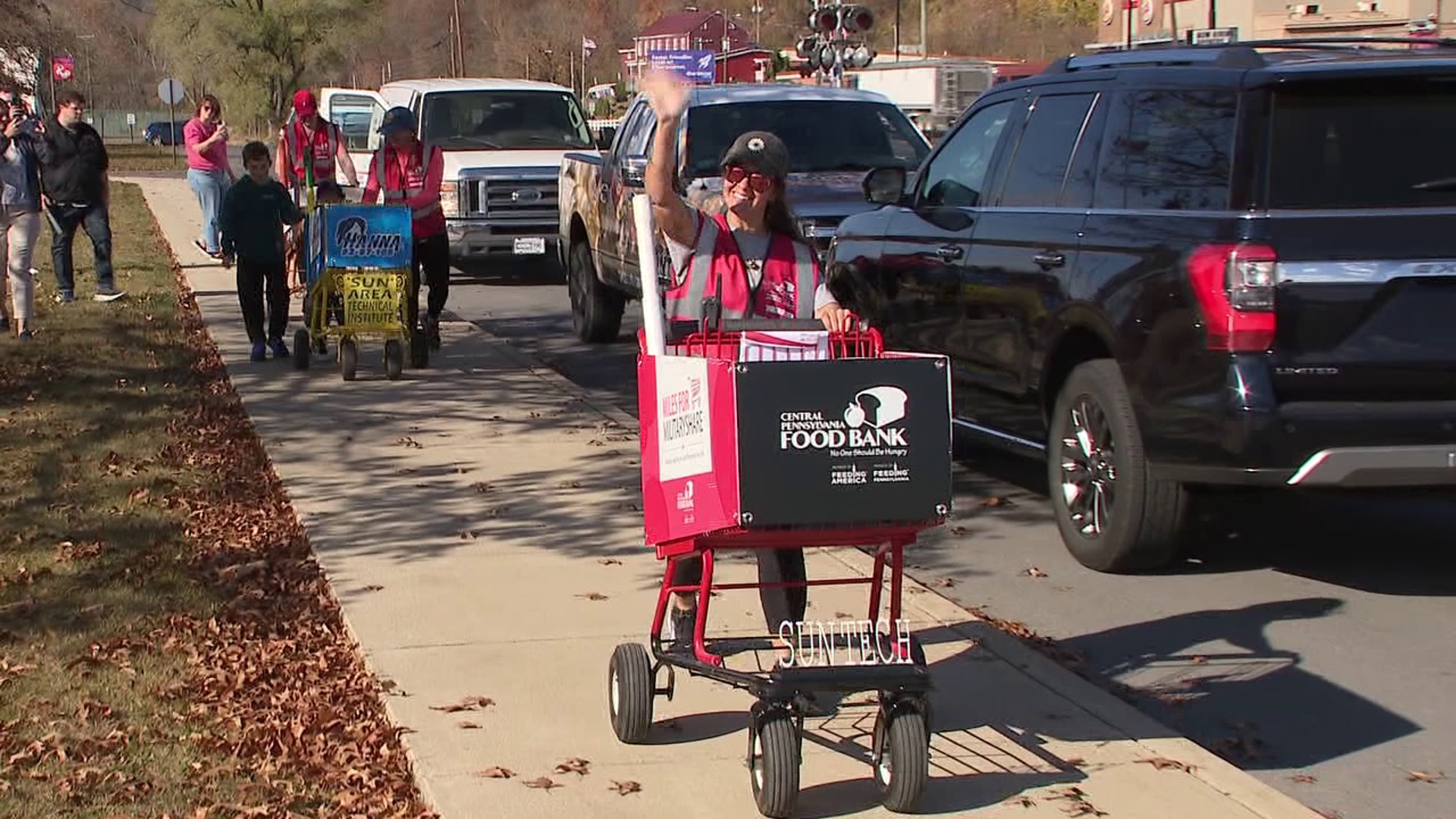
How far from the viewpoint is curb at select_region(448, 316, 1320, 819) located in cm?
528

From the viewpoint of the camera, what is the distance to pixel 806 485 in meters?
4.88

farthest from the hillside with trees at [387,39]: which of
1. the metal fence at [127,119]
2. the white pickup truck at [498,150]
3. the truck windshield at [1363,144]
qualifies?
the truck windshield at [1363,144]

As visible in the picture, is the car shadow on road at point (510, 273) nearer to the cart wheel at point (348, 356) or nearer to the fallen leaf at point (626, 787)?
the cart wheel at point (348, 356)

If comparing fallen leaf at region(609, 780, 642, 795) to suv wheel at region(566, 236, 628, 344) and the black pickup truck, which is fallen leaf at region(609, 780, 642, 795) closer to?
the black pickup truck

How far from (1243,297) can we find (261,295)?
8868 mm

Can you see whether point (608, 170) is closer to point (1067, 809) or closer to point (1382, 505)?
point (1382, 505)

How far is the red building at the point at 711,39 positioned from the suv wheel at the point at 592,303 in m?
67.6

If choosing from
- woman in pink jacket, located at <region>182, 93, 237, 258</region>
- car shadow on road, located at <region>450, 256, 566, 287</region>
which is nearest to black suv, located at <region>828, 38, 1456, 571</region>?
car shadow on road, located at <region>450, 256, 566, 287</region>

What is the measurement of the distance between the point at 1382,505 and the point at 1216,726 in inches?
148

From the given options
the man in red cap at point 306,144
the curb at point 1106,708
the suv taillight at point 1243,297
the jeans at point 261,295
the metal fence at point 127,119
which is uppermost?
the metal fence at point 127,119

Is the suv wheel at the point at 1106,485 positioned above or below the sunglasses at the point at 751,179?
below

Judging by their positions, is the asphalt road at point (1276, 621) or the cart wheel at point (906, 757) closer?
the cart wheel at point (906, 757)

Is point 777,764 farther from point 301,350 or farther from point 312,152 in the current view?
point 312,152

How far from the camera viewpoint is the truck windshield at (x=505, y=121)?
20.5 meters
